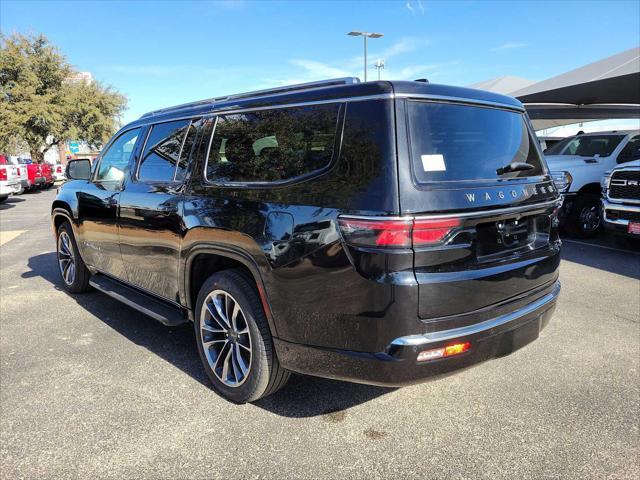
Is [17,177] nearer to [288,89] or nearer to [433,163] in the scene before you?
[288,89]

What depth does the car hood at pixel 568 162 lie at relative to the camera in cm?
921

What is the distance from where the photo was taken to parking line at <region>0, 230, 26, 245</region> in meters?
9.39

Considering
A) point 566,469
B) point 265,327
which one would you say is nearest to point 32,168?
point 265,327

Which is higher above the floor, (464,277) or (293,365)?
(464,277)

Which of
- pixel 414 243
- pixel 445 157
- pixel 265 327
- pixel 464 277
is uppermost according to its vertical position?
pixel 445 157

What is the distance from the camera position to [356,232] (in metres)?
2.25

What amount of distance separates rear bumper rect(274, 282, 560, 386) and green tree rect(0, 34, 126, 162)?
33528 mm

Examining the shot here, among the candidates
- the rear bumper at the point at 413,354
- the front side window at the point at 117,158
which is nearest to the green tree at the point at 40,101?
the front side window at the point at 117,158

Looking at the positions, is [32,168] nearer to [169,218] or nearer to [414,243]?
[169,218]

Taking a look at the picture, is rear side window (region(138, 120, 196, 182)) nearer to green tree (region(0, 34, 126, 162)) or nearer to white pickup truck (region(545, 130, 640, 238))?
white pickup truck (region(545, 130, 640, 238))

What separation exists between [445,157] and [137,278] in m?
2.79

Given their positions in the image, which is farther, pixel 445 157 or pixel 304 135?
pixel 304 135

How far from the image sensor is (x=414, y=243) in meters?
2.21

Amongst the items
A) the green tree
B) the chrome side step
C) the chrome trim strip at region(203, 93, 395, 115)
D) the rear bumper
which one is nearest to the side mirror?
the chrome side step
